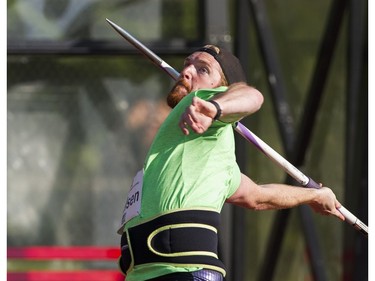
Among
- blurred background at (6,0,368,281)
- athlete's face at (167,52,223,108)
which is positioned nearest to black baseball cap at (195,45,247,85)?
athlete's face at (167,52,223,108)

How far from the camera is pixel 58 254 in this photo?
7.92 m

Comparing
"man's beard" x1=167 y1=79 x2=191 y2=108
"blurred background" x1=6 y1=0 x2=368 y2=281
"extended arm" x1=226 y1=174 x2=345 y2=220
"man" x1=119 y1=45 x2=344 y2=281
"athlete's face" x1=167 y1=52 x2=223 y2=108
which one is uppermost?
"athlete's face" x1=167 y1=52 x2=223 y2=108

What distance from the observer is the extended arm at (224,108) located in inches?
160

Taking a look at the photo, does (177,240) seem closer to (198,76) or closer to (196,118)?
(196,118)

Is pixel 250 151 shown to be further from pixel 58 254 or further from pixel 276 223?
pixel 58 254

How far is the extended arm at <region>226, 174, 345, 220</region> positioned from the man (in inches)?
9.8

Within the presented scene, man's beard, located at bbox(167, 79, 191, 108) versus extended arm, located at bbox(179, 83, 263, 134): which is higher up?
extended arm, located at bbox(179, 83, 263, 134)

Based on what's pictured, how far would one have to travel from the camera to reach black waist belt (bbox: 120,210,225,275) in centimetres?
437

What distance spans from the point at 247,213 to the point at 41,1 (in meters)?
2.10

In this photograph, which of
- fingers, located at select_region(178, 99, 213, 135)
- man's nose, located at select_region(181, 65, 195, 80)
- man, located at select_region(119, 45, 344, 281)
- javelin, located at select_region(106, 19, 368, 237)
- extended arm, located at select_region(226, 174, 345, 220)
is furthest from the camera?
javelin, located at select_region(106, 19, 368, 237)

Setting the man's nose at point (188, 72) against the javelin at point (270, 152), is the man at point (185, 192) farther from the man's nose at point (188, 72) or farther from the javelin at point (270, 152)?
the javelin at point (270, 152)

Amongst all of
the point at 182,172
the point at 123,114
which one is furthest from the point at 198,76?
the point at 123,114

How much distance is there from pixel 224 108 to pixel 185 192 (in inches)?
14.3

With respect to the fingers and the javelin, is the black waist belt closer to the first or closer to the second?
Result: the fingers
